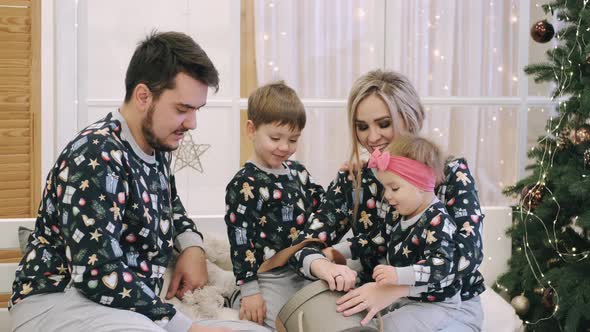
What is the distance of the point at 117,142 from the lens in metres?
2.08

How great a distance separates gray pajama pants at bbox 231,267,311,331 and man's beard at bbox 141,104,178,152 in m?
0.60

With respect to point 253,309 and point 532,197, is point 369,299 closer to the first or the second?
point 253,309

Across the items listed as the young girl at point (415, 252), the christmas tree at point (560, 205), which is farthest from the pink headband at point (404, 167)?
the christmas tree at point (560, 205)

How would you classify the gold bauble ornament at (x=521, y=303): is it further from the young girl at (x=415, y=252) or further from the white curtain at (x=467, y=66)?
the young girl at (x=415, y=252)

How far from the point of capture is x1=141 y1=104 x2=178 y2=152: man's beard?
6.92 feet

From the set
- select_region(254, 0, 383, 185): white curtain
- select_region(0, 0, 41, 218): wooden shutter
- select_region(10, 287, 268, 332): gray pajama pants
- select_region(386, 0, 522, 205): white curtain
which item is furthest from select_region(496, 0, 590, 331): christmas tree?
select_region(0, 0, 41, 218): wooden shutter

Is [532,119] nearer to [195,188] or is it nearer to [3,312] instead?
[195,188]

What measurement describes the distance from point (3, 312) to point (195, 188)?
1032 millimetres

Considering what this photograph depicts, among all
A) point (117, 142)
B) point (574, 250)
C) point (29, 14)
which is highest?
point (29, 14)

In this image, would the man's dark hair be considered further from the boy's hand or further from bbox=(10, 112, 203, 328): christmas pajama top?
the boy's hand

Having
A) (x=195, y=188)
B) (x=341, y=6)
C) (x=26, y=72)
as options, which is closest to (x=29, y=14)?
(x=26, y=72)

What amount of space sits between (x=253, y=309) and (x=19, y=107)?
2.49 m

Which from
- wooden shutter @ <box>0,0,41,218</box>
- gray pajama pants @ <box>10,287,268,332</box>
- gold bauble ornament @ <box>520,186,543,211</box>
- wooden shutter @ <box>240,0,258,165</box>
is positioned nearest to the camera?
gray pajama pants @ <box>10,287,268,332</box>

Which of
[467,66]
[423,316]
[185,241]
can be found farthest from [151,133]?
[467,66]
